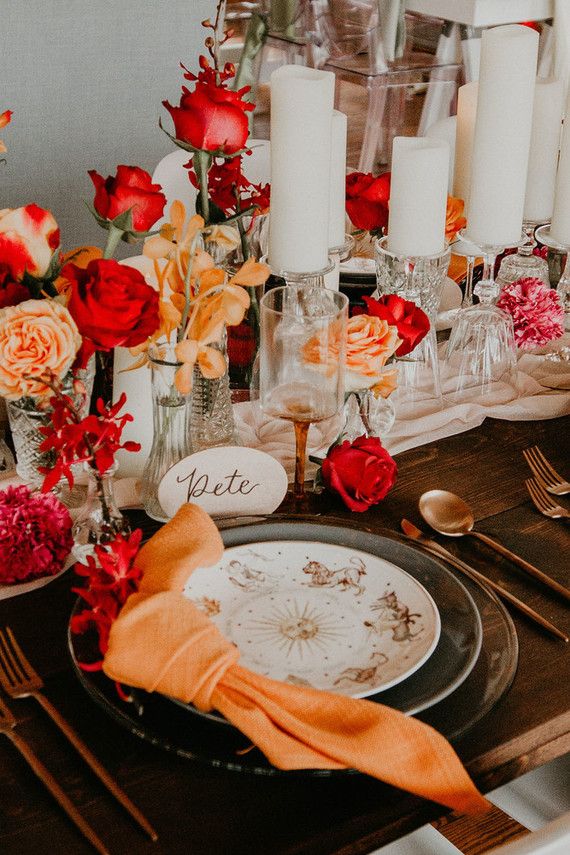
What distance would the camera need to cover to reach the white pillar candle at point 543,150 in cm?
144

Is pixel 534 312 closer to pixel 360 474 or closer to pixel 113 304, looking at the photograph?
pixel 360 474

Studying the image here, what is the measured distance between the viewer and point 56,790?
0.70 m

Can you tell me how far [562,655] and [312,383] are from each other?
1.18ft

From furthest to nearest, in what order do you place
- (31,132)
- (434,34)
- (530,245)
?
(434,34) → (31,132) → (530,245)

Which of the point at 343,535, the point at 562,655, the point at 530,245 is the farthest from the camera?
the point at 530,245

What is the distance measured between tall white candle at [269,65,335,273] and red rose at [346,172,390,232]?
10.2 inches

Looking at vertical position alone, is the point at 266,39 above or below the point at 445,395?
above

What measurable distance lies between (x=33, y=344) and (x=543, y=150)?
0.89 m

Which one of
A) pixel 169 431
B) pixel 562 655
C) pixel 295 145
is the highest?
pixel 295 145

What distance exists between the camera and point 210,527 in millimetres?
872

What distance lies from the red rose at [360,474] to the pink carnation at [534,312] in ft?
1.50

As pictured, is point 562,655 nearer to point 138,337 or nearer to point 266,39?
point 138,337

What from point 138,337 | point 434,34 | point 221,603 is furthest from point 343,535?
point 434,34

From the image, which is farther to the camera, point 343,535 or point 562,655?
point 343,535
